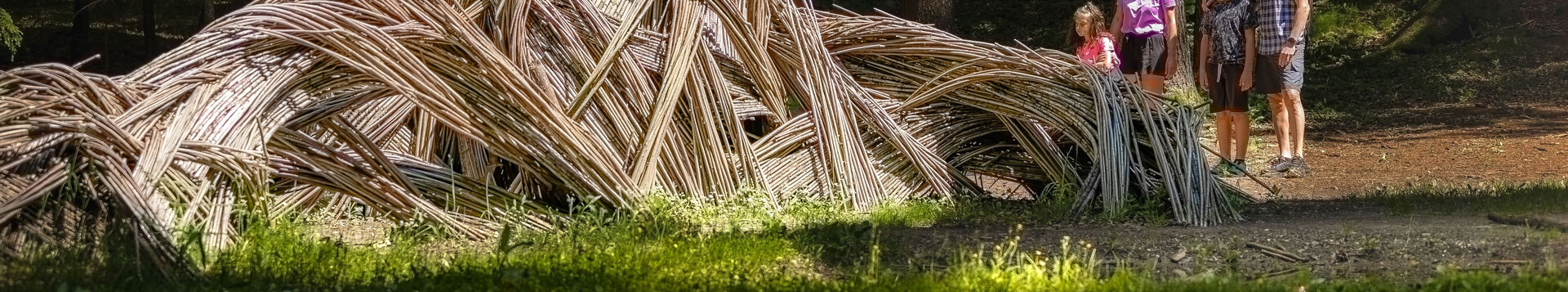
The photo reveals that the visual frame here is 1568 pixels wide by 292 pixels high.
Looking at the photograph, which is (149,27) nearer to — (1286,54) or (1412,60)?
(1286,54)

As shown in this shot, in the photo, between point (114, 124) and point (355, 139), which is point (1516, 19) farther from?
point (114, 124)

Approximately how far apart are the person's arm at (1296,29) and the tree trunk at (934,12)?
8.80 ft

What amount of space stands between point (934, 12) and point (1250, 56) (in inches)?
100

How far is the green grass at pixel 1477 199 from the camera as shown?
5.80 metres

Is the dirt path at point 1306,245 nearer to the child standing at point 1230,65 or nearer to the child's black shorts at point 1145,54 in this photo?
the child standing at point 1230,65

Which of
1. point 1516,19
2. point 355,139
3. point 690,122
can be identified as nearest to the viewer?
point 355,139

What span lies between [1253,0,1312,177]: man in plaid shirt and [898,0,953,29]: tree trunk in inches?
97.9

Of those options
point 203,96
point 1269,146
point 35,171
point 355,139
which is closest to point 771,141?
point 355,139

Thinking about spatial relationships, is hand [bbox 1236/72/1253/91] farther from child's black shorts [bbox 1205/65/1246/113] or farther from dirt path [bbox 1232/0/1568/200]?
dirt path [bbox 1232/0/1568/200]

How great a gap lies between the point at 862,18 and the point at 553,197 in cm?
216

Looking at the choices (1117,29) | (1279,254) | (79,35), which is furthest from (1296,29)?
(79,35)

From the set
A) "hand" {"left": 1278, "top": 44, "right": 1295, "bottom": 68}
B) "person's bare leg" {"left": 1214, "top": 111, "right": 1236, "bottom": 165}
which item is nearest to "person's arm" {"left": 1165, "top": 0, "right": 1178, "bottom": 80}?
"person's bare leg" {"left": 1214, "top": 111, "right": 1236, "bottom": 165}

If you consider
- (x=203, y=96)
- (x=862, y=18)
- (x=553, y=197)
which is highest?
(x=862, y=18)

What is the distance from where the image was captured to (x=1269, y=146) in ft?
33.2
